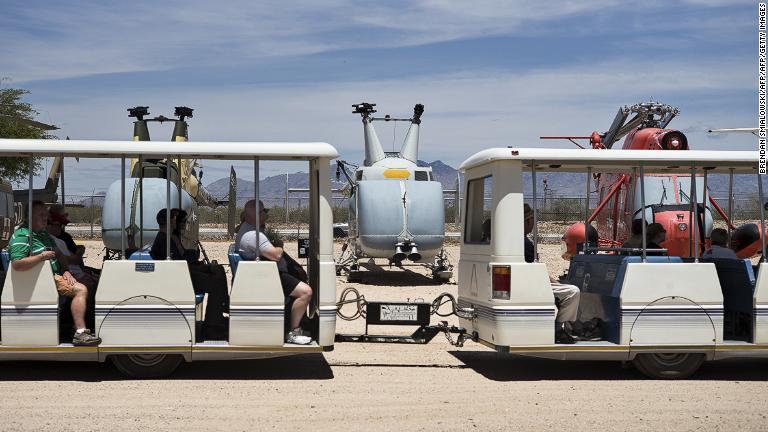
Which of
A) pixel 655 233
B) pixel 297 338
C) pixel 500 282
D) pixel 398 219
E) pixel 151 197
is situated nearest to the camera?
pixel 297 338

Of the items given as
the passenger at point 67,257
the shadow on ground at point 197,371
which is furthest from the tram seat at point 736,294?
the passenger at point 67,257

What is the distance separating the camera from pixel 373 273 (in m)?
23.3

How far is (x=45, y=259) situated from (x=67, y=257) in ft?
1.67

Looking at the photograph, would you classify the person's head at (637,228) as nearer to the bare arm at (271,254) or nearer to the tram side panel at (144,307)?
the bare arm at (271,254)

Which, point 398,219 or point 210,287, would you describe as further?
point 398,219

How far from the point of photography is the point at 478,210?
1012 cm

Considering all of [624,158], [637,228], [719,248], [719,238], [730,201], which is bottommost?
[719,248]

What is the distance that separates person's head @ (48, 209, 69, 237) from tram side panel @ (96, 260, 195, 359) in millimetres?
1358

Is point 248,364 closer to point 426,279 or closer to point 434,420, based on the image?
point 434,420

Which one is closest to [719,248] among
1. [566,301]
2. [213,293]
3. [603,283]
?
[603,283]

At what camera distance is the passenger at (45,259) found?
8.63 metres

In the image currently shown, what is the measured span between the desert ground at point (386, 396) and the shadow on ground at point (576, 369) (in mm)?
11

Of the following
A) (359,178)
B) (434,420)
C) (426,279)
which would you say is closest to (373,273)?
(426,279)

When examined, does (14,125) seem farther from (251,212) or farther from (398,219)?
(251,212)
